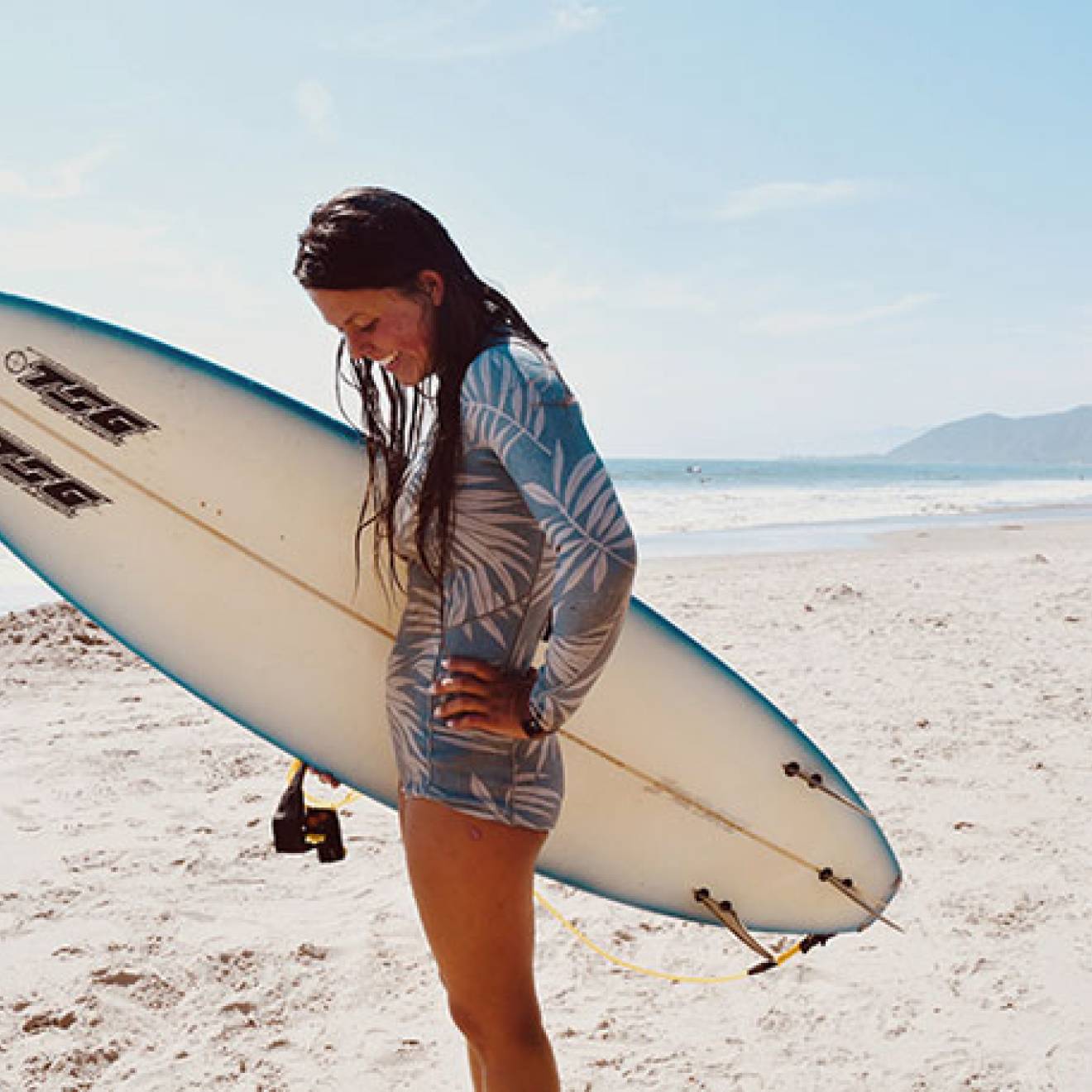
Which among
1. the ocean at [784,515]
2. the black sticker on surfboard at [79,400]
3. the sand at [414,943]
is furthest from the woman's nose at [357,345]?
the ocean at [784,515]

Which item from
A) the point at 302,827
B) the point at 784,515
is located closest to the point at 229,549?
the point at 302,827

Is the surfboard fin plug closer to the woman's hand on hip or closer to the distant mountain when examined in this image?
the woman's hand on hip

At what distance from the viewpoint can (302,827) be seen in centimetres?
179

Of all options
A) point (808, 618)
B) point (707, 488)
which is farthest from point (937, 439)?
point (808, 618)

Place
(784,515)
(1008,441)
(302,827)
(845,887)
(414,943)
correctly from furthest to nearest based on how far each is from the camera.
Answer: (1008,441)
(784,515)
(414,943)
(845,887)
(302,827)

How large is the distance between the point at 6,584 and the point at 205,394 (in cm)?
725

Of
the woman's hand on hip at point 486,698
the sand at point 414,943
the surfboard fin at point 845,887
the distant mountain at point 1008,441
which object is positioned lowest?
the sand at point 414,943

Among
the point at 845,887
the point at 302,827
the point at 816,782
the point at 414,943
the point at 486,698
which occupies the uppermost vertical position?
the point at 486,698

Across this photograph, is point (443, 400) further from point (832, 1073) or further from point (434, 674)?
point (832, 1073)

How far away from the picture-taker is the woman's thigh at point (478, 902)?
1.27 metres

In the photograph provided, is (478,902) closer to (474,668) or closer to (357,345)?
(474,668)

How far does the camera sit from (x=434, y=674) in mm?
1344

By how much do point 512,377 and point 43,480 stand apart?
59.7 inches

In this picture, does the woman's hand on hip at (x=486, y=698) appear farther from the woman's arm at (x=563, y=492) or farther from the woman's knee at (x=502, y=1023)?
the woman's knee at (x=502, y=1023)
